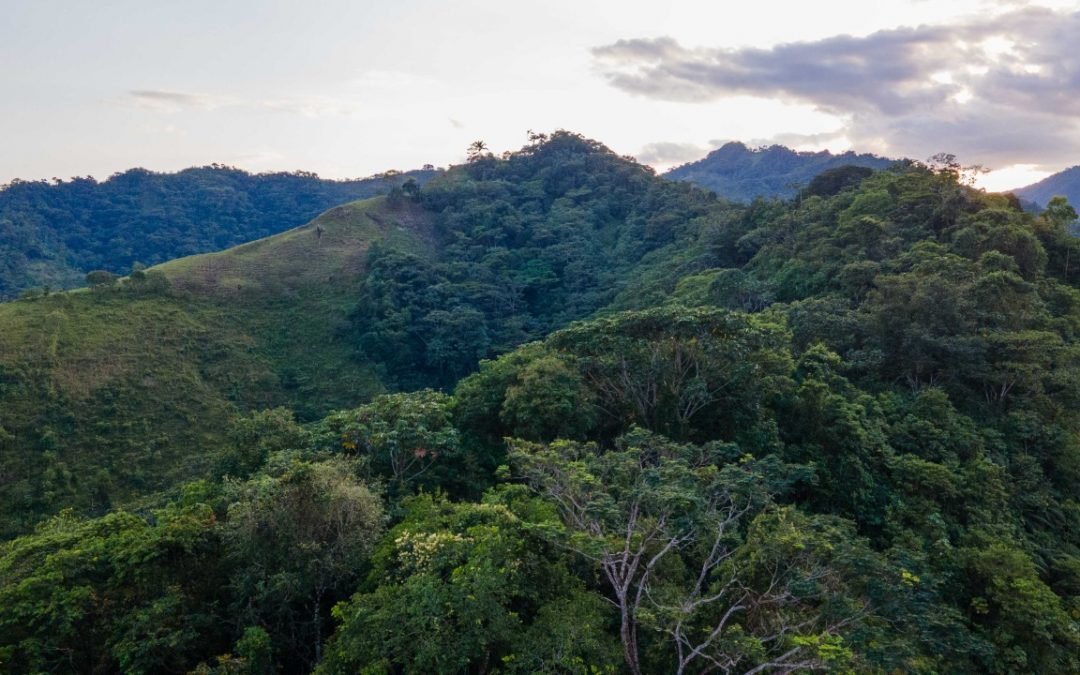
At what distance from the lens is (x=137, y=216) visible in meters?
89.0

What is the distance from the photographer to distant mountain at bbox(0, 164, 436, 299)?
2874 inches

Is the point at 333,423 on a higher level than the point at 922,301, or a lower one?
lower

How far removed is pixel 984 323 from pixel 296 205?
10659 centimetres

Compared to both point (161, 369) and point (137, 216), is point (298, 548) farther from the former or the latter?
point (137, 216)

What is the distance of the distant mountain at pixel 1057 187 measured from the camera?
10612cm

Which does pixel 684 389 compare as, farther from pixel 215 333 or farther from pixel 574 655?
pixel 215 333

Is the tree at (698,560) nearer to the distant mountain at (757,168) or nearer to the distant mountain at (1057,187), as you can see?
the distant mountain at (757,168)

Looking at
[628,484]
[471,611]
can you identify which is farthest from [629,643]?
[628,484]

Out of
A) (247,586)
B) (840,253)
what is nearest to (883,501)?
(247,586)

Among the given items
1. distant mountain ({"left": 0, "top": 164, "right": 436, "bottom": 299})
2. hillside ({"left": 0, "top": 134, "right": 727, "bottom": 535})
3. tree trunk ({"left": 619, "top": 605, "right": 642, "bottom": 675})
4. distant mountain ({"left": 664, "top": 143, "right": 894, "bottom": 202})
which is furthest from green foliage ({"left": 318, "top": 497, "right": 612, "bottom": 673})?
distant mountain ({"left": 664, "top": 143, "right": 894, "bottom": 202})

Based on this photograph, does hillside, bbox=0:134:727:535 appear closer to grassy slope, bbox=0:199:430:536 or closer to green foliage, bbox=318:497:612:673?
grassy slope, bbox=0:199:430:536

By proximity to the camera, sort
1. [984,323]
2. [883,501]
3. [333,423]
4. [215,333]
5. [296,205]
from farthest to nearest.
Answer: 1. [296,205]
2. [215,333]
3. [984,323]
4. [333,423]
5. [883,501]

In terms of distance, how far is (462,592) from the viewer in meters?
9.09

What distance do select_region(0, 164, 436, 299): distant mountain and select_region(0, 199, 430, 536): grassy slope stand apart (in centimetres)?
3407
